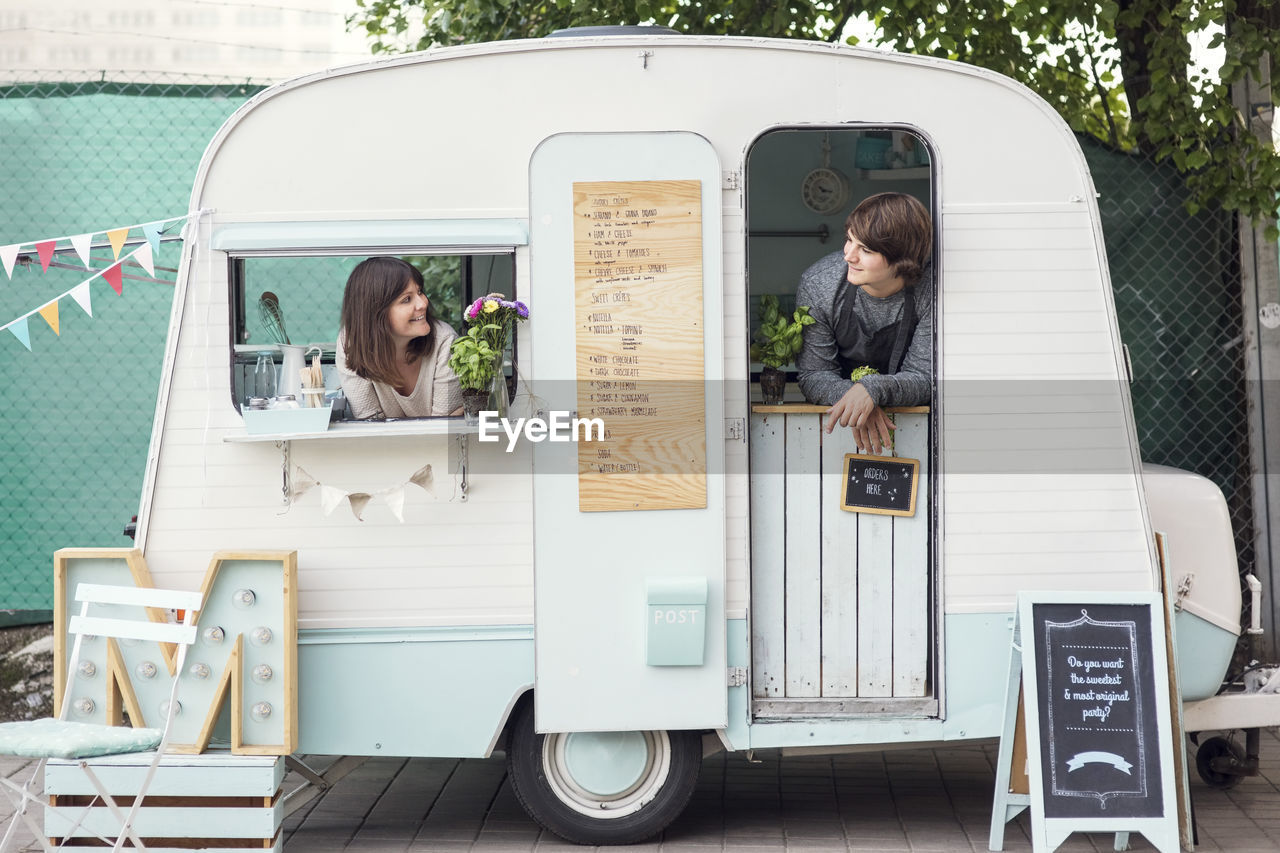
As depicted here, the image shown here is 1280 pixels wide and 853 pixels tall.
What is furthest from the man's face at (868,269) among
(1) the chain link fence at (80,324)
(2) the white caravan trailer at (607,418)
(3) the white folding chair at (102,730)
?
(1) the chain link fence at (80,324)

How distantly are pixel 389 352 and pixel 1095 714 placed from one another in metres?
2.71

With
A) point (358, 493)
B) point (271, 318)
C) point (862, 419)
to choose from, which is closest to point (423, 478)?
point (358, 493)

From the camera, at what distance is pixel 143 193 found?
20.9 ft

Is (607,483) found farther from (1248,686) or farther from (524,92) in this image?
(1248,686)

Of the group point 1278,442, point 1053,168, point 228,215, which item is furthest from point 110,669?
point 1278,442

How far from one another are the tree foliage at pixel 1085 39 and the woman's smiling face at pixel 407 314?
1987mm

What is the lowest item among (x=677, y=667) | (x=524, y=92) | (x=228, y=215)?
(x=677, y=667)

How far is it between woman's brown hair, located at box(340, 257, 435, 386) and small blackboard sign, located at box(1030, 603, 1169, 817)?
7.82 feet

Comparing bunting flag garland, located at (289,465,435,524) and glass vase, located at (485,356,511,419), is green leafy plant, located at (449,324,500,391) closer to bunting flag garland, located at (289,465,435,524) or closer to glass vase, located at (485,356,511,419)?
glass vase, located at (485,356,511,419)

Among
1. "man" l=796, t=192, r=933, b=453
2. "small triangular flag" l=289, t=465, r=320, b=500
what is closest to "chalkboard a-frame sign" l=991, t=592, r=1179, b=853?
"man" l=796, t=192, r=933, b=453

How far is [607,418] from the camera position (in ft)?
14.7

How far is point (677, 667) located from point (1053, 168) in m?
2.16

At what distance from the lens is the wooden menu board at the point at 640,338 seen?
14.6 ft

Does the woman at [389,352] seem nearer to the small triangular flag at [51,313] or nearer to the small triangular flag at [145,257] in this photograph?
the small triangular flag at [145,257]
